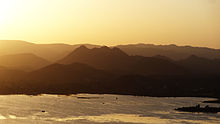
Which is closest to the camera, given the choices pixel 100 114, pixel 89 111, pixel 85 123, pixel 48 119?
pixel 85 123

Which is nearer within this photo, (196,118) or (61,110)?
(196,118)

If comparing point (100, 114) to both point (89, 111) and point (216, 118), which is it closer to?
point (89, 111)

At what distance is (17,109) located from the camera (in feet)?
572

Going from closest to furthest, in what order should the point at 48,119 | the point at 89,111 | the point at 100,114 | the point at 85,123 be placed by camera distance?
the point at 85,123, the point at 48,119, the point at 100,114, the point at 89,111

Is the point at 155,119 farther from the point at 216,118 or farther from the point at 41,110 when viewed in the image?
the point at 41,110

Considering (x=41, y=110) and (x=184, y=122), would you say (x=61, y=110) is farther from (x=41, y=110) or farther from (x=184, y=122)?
(x=184, y=122)

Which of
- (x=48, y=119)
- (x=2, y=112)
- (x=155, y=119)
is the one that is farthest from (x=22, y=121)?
(x=155, y=119)

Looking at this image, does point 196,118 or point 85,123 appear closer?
point 85,123

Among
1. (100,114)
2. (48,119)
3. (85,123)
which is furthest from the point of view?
(100,114)

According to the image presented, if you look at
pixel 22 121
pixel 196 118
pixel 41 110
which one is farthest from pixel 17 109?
pixel 196 118

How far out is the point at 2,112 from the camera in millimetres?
162125

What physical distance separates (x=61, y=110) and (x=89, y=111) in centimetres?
1219

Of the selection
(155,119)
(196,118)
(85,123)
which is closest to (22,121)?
(85,123)

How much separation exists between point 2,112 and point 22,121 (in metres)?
31.1
